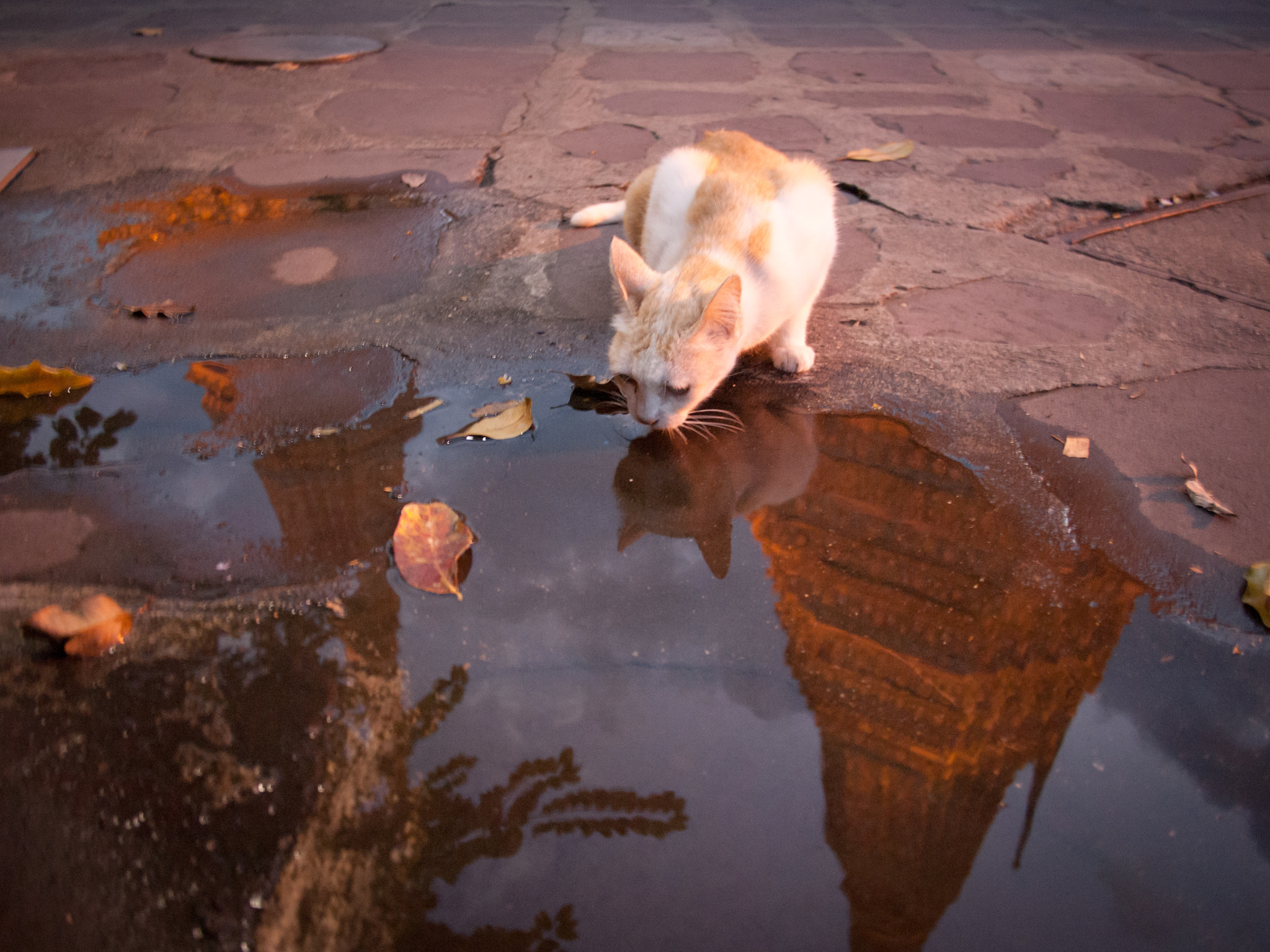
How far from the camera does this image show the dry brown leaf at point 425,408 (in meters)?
1.89

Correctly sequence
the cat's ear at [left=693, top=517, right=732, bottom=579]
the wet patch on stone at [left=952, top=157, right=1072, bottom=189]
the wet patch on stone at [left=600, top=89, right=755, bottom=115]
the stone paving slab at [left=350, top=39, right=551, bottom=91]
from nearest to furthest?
the cat's ear at [left=693, top=517, right=732, bottom=579], the wet patch on stone at [left=952, top=157, right=1072, bottom=189], the wet patch on stone at [left=600, top=89, right=755, bottom=115], the stone paving slab at [left=350, top=39, right=551, bottom=91]

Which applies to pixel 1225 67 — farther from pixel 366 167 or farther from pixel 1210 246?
pixel 366 167

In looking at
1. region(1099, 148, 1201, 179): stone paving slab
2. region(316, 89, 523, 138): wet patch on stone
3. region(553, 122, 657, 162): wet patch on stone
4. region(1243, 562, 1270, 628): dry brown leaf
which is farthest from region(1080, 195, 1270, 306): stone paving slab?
region(316, 89, 523, 138): wet patch on stone

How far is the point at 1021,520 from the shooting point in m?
1.62

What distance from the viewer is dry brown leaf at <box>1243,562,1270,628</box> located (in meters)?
1.41

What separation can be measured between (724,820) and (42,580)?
1347 millimetres

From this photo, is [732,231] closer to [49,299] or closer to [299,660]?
[299,660]

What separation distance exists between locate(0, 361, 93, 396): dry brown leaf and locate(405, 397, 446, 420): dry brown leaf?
34.3 inches

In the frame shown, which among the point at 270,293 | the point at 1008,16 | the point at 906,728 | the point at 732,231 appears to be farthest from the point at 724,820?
the point at 1008,16

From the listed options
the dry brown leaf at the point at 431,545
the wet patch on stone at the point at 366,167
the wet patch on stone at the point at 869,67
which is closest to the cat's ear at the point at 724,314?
the dry brown leaf at the point at 431,545

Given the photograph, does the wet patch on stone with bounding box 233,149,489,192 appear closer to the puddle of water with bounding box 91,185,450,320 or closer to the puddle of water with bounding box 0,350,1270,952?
the puddle of water with bounding box 91,185,450,320

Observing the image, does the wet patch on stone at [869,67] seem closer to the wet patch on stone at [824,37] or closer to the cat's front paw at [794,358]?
the wet patch on stone at [824,37]

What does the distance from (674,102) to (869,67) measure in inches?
59.7

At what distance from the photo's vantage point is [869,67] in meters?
4.65
